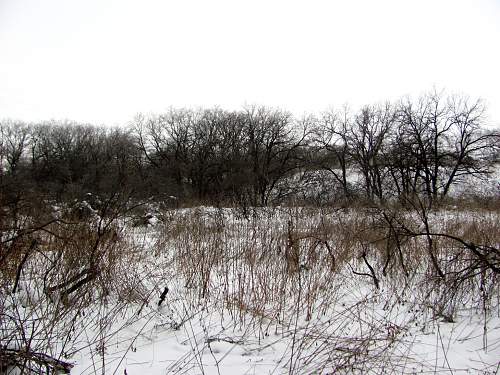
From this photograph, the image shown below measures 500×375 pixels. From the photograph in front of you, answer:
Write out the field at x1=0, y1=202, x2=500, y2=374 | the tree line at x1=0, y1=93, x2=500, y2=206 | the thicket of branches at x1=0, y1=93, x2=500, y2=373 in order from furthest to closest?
1. the tree line at x1=0, y1=93, x2=500, y2=206
2. the thicket of branches at x1=0, y1=93, x2=500, y2=373
3. the field at x1=0, y1=202, x2=500, y2=374

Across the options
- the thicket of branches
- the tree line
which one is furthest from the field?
the tree line

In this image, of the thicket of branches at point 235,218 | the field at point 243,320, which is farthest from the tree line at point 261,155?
the field at point 243,320

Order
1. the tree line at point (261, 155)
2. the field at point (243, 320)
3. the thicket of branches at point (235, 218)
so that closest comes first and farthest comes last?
the field at point (243, 320)
the thicket of branches at point (235, 218)
the tree line at point (261, 155)

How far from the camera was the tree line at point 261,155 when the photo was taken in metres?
23.1

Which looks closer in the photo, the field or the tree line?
the field

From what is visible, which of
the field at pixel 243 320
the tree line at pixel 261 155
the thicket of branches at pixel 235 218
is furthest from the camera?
the tree line at pixel 261 155

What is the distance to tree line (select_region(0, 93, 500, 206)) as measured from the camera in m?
23.1

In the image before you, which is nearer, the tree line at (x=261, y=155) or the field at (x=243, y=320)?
the field at (x=243, y=320)

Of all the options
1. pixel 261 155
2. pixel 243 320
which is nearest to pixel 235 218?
pixel 243 320

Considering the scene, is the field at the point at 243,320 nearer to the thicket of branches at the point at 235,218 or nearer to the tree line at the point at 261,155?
the thicket of branches at the point at 235,218

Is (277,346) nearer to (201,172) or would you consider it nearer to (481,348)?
(481,348)

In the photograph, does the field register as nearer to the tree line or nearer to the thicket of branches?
the thicket of branches

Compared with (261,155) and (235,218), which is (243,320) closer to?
(235,218)

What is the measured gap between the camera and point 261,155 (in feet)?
106
